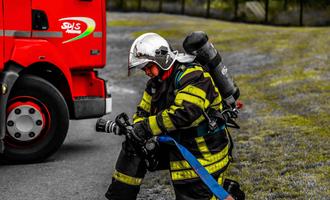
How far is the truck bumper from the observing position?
419 inches

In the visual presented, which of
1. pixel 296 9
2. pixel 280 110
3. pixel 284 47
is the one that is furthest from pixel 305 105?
pixel 296 9

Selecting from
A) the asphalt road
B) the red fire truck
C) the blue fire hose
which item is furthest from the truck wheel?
the blue fire hose

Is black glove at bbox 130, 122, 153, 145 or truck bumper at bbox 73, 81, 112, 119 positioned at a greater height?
black glove at bbox 130, 122, 153, 145

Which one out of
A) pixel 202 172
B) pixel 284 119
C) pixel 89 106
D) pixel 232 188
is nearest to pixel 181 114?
pixel 202 172

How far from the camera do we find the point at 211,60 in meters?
6.35

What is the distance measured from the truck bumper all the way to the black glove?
4709 millimetres

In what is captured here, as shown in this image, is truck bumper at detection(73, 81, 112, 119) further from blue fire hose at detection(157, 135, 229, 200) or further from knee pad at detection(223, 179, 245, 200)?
blue fire hose at detection(157, 135, 229, 200)

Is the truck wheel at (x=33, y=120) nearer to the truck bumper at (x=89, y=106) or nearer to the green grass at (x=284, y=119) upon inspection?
the truck bumper at (x=89, y=106)

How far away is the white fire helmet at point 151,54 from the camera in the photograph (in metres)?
5.98

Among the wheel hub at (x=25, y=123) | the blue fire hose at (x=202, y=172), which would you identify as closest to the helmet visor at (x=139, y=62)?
the blue fire hose at (x=202, y=172)

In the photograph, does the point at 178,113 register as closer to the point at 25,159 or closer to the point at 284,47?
the point at 25,159

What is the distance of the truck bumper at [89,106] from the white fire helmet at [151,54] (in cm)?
467

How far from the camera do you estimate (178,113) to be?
5816 mm

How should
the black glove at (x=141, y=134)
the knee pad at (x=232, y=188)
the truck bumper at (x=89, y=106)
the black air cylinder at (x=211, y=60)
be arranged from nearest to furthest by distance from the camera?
the black glove at (x=141, y=134)
the black air cylinder at (x=211, y=60)
the knee pad at (x=232, y=188)
the truck bumper at (x=89, y=106)
